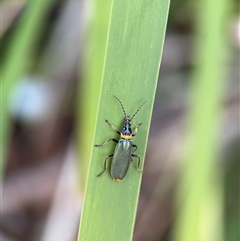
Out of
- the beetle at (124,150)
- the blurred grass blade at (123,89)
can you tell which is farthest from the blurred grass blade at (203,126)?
the blurred grass blade at (123,89)

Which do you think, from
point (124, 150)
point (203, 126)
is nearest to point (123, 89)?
point (124, 150)

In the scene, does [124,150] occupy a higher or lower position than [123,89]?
lower

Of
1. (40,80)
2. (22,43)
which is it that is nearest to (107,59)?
(22,43)

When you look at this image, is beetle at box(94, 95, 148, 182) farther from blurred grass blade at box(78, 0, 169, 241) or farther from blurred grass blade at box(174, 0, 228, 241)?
blurred grass blade at box(174, 0, 228, 241)

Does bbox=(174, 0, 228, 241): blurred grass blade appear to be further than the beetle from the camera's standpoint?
Yes

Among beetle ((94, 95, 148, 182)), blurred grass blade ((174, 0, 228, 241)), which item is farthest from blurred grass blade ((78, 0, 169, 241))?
blurred grass blade ((174, 0, 228, 241))

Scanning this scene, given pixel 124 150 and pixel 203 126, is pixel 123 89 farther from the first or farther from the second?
pixel 203 126

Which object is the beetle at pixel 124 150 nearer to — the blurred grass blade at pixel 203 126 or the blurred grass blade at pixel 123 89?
the blurred grass blade at pixel 123 89

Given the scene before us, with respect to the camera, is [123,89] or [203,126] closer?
[123,89]

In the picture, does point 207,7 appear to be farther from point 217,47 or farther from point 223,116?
point 223,116
